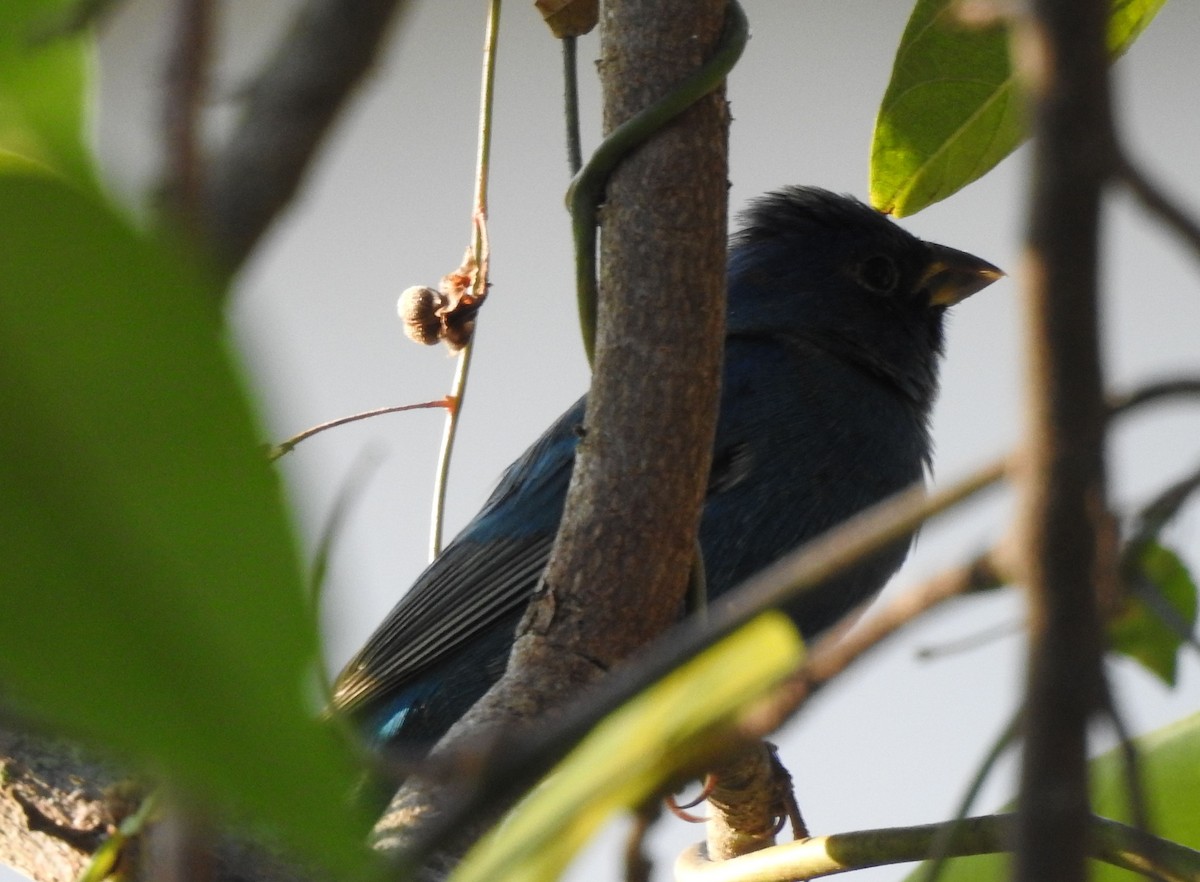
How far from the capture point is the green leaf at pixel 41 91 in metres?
0.50

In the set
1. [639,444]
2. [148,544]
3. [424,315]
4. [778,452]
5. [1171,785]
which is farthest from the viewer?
[778,452]

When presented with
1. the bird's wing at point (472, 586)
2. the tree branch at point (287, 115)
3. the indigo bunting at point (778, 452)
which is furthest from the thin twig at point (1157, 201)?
the bird's wing at point (472, 586)

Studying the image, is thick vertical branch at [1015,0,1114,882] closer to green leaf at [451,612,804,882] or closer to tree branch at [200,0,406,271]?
green leaf at [451,612,804,882]

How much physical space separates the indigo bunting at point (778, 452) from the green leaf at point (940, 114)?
98 centimetres

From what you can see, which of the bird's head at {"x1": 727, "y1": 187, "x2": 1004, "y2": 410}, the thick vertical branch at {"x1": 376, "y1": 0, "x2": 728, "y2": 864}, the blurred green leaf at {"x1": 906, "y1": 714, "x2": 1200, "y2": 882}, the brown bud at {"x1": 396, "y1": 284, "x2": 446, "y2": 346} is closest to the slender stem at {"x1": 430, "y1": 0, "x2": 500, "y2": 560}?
the brown bud at {"x1": 396, "y1": 284, "x2": 446, "y2": 346}

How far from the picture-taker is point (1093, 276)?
60 centimetres

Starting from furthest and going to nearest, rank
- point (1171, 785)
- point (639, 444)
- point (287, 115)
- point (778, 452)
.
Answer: point (778, 452) → point (639, 444) → point (1171, 785) → point (287, 115)

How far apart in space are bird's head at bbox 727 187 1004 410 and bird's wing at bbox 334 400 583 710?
694 mm

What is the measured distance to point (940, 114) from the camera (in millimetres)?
2275

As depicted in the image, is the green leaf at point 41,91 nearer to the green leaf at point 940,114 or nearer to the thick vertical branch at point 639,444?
the thick vertical branch at point 639,444

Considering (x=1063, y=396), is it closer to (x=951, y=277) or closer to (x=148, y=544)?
(x=148, y=544)

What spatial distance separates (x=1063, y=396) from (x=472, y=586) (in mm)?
2989

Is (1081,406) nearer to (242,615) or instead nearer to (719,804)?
(242,615)

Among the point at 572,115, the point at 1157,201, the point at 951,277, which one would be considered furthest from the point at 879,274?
the point at 1157,201
